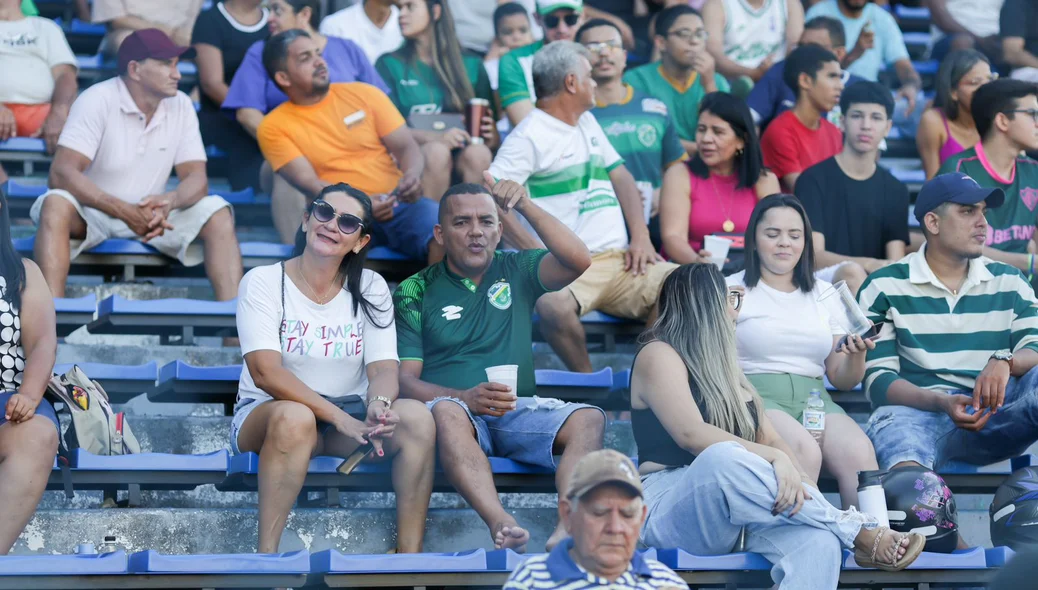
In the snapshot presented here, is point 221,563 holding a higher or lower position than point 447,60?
lower

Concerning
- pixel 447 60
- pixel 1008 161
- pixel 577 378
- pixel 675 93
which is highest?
pixel 447 60

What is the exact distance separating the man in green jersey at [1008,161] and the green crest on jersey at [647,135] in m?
1.16

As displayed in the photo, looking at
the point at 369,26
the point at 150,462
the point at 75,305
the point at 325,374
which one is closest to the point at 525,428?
the point at 325,374

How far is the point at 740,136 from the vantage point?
18.1ft

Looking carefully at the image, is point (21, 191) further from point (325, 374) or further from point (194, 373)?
point (325, 374)

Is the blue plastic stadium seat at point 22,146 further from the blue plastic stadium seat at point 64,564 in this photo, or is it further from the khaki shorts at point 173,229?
the blue plastic stadium seat at point 64,564

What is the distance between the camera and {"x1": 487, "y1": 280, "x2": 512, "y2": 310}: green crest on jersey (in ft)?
14.4

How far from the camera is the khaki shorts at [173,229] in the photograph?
198 inches

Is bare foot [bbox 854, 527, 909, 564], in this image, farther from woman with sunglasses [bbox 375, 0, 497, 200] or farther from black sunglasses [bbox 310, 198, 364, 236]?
woman with sunglasses [bbox 375, 0, 497, 200]

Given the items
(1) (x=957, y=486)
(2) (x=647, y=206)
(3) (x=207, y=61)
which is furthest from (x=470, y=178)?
Result: (1) (x=957, y=486)

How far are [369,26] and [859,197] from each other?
8.46 feet

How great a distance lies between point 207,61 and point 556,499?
290cm

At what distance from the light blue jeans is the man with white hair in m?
1.47

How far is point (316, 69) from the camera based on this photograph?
18.3 ft
